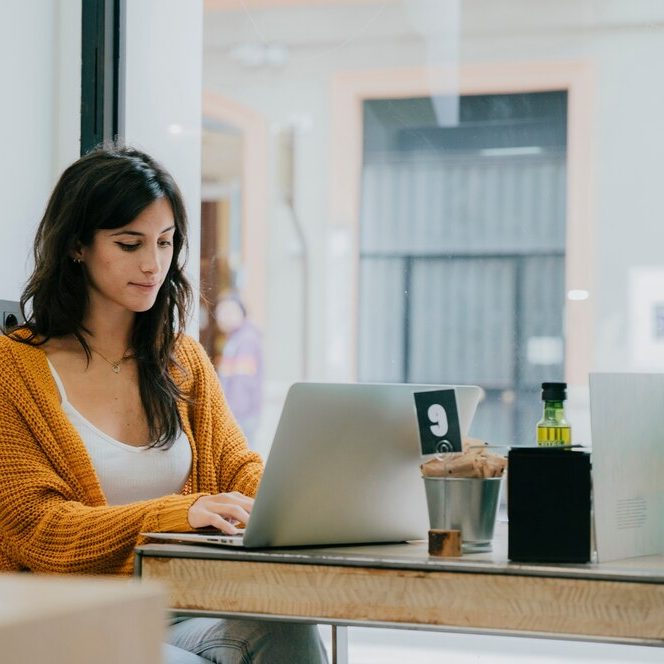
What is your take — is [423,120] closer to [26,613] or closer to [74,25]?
[74,25]

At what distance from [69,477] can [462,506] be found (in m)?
0.68

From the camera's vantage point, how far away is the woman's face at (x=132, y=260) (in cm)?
Answer: 181

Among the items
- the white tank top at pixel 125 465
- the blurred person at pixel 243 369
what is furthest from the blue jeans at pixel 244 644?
the blurred person at pixel 243 369

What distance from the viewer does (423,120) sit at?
2768mm

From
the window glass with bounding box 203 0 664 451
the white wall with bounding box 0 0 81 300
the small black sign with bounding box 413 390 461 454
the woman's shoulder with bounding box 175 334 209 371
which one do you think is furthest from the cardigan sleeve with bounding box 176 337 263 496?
the window glass with bounding box 203 0 664 451

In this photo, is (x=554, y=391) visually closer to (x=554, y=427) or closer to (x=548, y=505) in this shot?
(x=554, y=427)

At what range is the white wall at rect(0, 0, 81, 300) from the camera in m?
2.51

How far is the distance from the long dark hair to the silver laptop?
54 cm

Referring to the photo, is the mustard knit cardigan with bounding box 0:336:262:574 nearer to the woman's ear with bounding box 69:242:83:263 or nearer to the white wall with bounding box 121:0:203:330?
the woman's ear with bounding box 69:242:83:263

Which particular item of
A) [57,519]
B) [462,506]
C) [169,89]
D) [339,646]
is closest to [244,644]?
[339,646]

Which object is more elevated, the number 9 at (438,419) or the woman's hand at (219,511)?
the number 9 at (438,419)

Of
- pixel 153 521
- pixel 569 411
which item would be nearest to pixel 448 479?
pixel 153 521

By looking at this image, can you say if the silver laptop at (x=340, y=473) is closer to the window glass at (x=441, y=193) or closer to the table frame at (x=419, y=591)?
the table frame at (x=419, y=591)

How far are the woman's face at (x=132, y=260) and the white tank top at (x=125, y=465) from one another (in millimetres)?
169
